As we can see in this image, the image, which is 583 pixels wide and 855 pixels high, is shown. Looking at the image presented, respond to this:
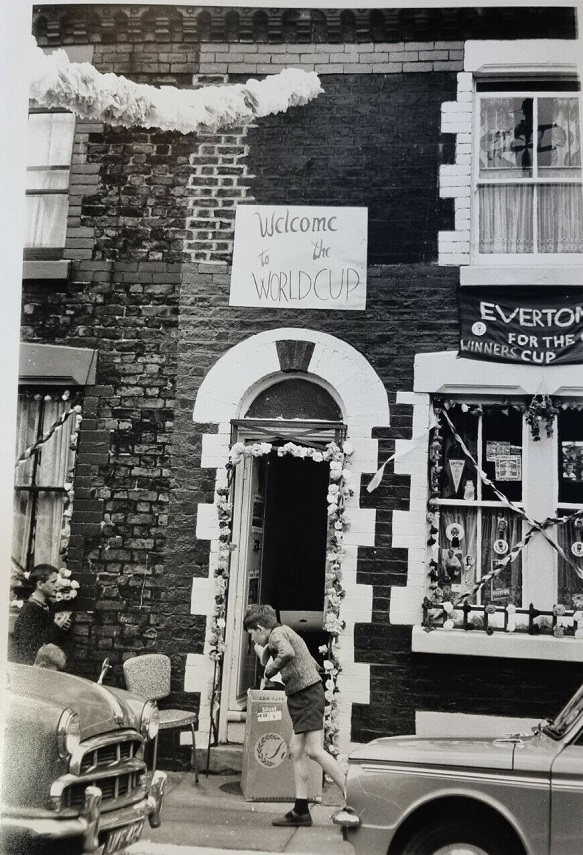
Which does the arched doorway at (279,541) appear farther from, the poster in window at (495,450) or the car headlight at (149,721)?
the poster in window at (495,450)

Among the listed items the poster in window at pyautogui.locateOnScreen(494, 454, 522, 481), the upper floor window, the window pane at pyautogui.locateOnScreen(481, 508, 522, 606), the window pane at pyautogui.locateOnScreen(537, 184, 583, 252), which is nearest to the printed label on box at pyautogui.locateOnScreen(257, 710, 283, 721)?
the window pane at pyautogui.locateOnScreen(481, 508, 522, 606)

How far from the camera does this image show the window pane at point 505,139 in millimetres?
4910

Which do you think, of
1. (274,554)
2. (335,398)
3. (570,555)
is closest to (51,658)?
(274,554)

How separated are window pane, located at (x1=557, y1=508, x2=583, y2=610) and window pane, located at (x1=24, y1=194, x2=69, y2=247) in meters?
3.67

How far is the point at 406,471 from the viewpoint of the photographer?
4.79 m

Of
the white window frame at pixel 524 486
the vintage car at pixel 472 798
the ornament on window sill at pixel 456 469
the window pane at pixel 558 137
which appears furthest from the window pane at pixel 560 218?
the vintage car at pixel 472 798

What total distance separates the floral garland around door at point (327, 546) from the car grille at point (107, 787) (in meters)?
0.84

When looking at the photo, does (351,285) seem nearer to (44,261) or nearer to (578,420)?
(578,420)

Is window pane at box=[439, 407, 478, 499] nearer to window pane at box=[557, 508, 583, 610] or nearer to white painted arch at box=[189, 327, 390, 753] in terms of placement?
white painted arch at box=[189, 327, 390, 753]

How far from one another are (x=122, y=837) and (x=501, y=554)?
274cm

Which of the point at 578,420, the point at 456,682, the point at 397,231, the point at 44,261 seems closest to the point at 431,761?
the point at 456,682

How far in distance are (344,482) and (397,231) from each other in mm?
1664

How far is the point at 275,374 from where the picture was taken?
4934mm

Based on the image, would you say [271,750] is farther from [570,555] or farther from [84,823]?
[570,555]
